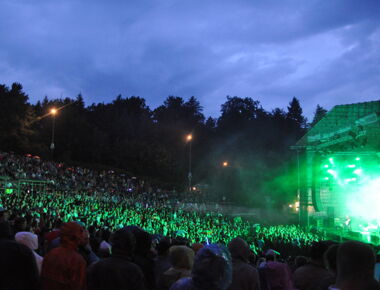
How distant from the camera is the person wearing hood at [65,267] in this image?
3551 mm

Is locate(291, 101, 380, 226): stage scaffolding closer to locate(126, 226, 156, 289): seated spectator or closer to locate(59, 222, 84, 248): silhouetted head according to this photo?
locate(126, 226, 156, 289): seated spectator

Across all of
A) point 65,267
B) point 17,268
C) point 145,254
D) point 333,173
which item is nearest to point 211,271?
point 65,267

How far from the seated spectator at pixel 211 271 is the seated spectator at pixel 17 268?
6.10ft

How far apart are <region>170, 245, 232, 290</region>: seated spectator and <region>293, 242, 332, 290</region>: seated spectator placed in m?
1.96

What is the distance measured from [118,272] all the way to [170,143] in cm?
5316

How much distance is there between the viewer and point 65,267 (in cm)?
357

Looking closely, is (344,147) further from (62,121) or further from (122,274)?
(62,121)

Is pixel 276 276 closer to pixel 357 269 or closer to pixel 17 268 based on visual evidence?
pixel 357 269

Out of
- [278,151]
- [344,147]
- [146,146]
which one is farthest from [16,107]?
[344,147]

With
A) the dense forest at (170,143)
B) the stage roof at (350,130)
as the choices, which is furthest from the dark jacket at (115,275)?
the dense forest at (170,143)

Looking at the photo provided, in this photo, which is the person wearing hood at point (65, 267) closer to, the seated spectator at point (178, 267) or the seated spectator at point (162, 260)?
the seated spectator at point (178, 267)

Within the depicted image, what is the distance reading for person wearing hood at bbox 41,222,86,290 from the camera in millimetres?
3551

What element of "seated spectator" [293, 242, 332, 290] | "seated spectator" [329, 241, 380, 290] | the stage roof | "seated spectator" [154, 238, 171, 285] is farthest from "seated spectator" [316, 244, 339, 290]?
the stage roof

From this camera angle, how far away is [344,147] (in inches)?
740
